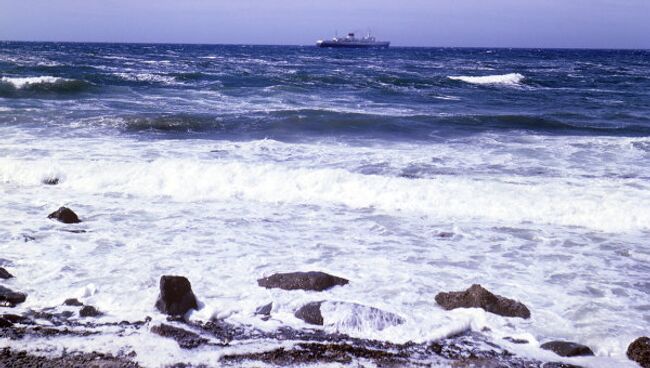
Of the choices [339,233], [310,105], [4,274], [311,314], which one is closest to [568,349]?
[311,314]

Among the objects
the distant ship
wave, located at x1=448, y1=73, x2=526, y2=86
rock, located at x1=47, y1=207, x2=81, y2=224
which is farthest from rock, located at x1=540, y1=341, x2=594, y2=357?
the distant ship

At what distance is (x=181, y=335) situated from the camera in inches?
172

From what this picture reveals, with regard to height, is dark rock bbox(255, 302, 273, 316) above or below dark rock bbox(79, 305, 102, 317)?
below

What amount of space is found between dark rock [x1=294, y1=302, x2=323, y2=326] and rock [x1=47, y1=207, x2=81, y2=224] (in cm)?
363

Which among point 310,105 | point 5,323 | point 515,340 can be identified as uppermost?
point 310,105

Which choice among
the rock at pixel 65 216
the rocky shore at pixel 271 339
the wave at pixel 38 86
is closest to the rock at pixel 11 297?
the rocky shore at pixel 271 339

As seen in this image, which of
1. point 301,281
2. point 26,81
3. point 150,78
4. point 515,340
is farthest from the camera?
point 150,78

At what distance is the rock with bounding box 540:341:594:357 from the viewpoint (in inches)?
168

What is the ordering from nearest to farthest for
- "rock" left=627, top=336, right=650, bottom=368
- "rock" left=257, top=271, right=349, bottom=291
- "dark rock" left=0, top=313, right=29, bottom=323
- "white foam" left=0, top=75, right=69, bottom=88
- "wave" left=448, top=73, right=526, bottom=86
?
"rock" left=627, top=336, right=650, bottom=368
"dark rock" left=0, top=313, right=29, bottom=323
"rock" left=257, top=271, right=349, bottom=291
"white foam" left=0, top=75, right=69, bottom=88
"wave" left=448, top=73, right=526, bottom=86

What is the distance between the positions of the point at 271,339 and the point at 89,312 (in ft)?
4.81

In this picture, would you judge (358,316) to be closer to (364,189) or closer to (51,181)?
(364,189)

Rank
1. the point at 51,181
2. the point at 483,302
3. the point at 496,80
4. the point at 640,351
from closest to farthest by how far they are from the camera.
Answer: the point at 640,351, the point at 483,302, the point at 51,181, the point at 496,80

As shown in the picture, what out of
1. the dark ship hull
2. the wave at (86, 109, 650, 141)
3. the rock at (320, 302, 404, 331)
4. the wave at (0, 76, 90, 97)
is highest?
the dark ship hull

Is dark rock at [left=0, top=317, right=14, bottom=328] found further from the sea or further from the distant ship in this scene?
the distant ship
